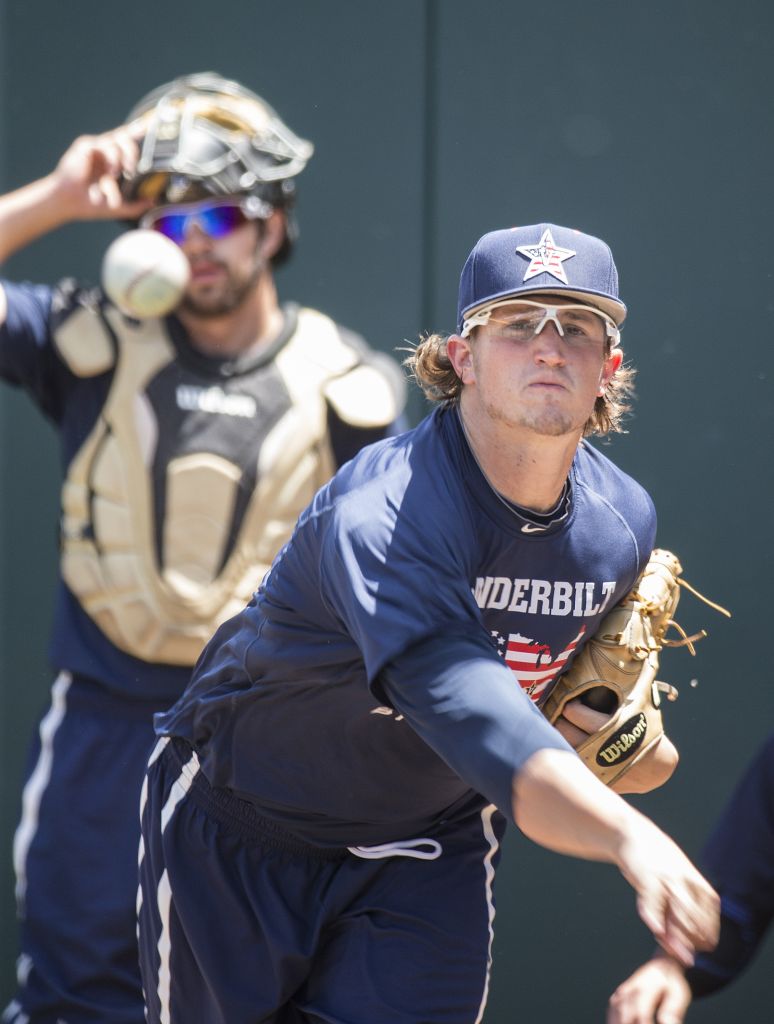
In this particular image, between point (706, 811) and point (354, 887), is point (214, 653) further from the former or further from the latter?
point (706, 811)

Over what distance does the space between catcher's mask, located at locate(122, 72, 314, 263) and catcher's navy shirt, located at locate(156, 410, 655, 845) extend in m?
1.72

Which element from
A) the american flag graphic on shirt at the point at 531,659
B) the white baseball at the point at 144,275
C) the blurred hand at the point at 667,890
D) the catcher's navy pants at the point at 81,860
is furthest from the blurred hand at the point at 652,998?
the white baseball at the point at 144,275

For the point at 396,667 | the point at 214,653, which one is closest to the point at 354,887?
the point at 214,653

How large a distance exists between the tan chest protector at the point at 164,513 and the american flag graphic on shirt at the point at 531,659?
4.60 feet

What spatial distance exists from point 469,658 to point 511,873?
2.64 metres

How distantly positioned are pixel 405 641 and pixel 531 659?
0.67m

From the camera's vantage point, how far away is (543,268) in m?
2.92

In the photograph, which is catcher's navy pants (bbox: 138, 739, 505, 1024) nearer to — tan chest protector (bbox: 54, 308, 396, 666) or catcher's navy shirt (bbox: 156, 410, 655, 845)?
catcher's navy shirt (bbox: 156, 410, 655, 845)

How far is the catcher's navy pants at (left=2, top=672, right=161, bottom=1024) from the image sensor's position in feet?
14.2

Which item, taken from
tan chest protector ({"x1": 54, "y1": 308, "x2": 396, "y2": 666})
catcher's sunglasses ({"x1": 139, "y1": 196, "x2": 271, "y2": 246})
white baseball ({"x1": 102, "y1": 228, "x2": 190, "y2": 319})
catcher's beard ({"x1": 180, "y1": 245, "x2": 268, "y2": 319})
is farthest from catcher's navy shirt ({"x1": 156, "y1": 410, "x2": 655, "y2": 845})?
catcher's sunglasses ({"x1": 139, "y1": 196, "x2": 271, "y2": 246})

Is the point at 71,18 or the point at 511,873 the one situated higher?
the point at 71,18

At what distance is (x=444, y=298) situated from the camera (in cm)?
493

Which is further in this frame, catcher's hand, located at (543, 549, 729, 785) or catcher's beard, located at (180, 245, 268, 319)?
catcher's beard, located at (180, 245, 268, 319)

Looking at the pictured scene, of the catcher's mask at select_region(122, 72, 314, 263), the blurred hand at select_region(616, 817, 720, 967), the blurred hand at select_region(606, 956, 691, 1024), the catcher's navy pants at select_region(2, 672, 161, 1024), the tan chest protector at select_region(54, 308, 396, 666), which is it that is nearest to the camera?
the blurred hand at select_region(616, 817, 720, 967)
